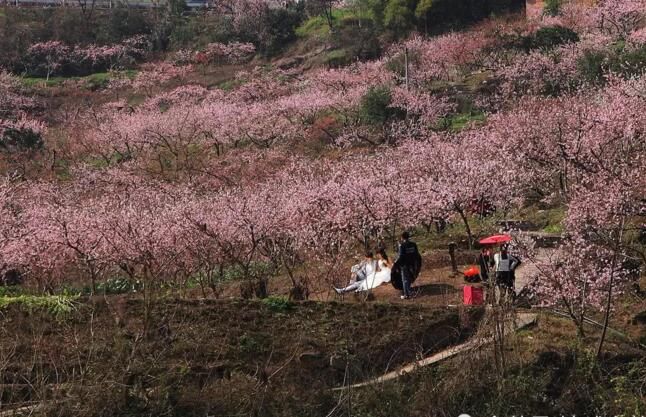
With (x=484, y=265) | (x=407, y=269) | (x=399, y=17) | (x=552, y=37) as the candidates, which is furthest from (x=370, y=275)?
(x=399, y=17)

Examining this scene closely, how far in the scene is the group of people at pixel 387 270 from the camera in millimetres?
11539

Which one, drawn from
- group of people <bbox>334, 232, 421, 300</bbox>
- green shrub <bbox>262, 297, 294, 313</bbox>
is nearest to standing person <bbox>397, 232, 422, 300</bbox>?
group of people <bbox>334, 232, 421, 300</bbox>

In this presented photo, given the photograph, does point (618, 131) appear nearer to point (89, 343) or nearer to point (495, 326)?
point (495, 326)

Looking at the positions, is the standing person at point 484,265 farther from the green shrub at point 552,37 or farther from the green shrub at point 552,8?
the green shrub at point 552,8

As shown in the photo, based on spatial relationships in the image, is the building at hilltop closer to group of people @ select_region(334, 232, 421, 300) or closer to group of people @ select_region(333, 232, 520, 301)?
group of people @ select_region(333, 232, 520, 301)

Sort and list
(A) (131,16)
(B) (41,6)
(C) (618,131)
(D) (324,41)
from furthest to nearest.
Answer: (B) (41,6), (A) (131,16), (D) (324,41), (C) (618,131)

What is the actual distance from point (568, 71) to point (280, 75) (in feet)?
57.9

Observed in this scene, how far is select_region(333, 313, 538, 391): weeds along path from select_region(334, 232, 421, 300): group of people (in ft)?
6.32

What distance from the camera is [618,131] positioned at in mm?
15391

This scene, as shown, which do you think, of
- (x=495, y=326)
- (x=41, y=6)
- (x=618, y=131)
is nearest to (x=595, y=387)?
(x=495, y=326)

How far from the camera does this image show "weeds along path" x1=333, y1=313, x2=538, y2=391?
909cm

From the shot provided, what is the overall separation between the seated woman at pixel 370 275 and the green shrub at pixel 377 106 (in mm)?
14910

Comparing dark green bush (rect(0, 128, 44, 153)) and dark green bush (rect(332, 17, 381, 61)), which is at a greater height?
dark green bush (rect(332, 17, 381, 61))

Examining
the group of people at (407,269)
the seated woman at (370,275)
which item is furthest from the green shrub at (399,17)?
the seated woman at (370,275)
